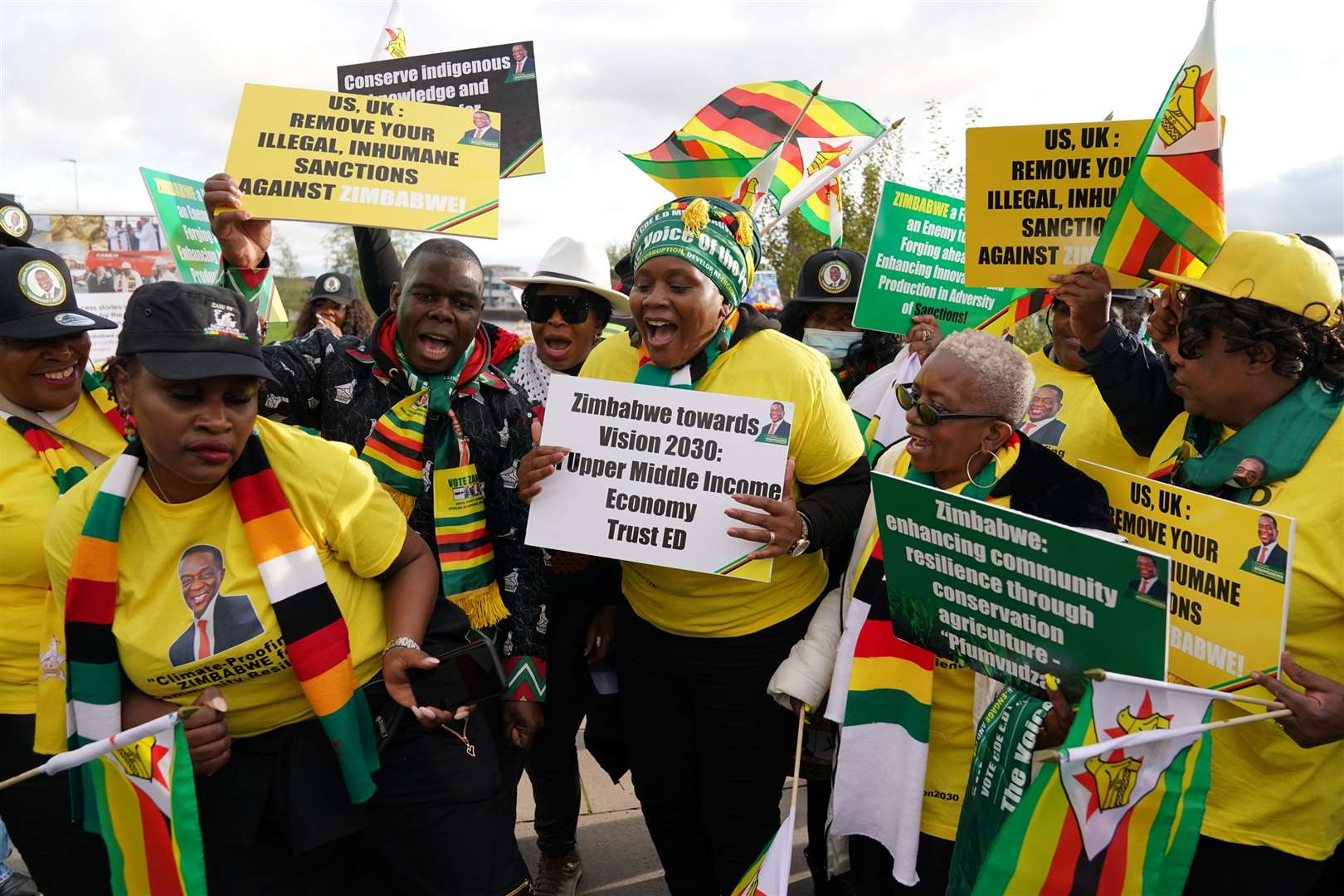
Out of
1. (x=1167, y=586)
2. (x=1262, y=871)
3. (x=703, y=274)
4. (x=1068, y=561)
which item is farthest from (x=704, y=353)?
(x=1262, y=871)

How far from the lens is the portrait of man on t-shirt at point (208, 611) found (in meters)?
2.27

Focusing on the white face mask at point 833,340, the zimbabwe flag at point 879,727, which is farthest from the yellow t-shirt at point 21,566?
the white face mask at point 833,340

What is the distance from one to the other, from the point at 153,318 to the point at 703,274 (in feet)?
5.02

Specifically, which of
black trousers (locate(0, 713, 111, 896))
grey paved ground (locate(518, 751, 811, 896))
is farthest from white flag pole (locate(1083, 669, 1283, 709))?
black trousers (locate(0, 713, 111, 896))

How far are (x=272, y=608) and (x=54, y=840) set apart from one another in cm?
124

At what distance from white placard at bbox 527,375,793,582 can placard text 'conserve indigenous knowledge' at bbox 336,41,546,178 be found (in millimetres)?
2430

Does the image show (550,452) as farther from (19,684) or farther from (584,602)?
(19,684)

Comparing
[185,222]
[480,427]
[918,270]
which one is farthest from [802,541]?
[185,222]

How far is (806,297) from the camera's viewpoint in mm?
5254

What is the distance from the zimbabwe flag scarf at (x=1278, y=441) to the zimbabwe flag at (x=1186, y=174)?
25.4 inches

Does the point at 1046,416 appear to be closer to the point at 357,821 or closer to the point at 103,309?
the point at 357,821

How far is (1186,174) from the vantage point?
286 centimetres

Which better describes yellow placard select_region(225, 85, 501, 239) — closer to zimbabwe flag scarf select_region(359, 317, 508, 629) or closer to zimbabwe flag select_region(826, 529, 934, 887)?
zimbabwe flag scarf select_region(359, 317, 508, 629)

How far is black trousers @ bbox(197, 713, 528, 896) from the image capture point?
242 centimetres
